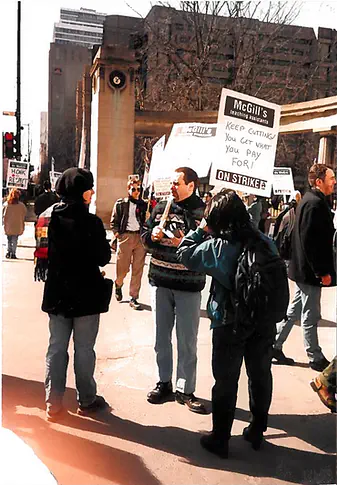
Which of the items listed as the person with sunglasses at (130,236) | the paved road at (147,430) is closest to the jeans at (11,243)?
the person with sunglasses at (130,236)

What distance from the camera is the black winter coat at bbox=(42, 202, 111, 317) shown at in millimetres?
Result: 3318

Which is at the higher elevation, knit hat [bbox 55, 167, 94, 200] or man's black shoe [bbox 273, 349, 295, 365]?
knit hat [bbox 55, 167, 94, 200]

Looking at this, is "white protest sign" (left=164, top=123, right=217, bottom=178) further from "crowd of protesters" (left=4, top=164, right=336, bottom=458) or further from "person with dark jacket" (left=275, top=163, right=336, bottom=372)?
"person with dark jacket" (left=275, top=163, right=336, bottom=372)

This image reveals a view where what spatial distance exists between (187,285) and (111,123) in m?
3.78

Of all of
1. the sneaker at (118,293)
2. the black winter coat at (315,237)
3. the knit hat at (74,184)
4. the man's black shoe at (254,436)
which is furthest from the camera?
the sneaker at (118,293)

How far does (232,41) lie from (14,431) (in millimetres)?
12339

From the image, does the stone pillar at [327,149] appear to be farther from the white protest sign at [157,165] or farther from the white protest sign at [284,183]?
the white protest sign at [157,165]

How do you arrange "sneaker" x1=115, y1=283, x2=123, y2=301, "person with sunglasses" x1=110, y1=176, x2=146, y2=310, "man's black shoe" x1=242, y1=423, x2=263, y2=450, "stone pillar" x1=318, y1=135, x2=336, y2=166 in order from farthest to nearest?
1. "stone pillar" x1=318, y1=135, x2=336, y2=166
2. "sneaker" x1=115, y1=283, x2=123, y2=301
3. "person with sunglasses" x1=110, y1=176, x2=146, y2=310
4. "man's black shoe" x1=242, y1=423, x2=263, y2=450

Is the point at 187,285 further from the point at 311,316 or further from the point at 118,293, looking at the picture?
the point at 118,293

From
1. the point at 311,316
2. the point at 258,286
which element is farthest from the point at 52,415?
the point at 311,316

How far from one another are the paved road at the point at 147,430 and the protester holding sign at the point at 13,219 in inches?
208

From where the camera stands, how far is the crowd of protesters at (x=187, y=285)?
3002 mm

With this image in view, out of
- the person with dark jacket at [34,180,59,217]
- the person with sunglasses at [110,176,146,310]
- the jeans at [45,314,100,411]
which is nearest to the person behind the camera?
the jeans at [45,314,100,411]

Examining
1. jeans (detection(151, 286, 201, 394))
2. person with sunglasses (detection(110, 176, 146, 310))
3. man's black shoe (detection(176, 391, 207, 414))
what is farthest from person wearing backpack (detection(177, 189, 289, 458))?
person with sunglasses (detection(110, 176, 146, 310))
